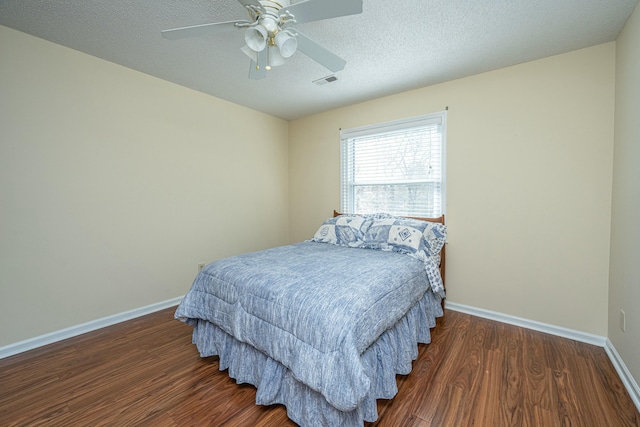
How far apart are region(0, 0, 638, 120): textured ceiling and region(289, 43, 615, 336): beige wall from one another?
0.73 feet

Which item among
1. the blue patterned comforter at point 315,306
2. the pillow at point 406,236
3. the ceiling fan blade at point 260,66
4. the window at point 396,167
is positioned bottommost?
the blue patterned comforter at point 315,306

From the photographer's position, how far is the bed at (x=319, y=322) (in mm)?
1286

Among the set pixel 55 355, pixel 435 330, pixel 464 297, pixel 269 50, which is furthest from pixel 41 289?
pixel 464 297

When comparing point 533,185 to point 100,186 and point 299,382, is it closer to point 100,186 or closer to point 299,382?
point 299,382

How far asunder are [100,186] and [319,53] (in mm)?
2239

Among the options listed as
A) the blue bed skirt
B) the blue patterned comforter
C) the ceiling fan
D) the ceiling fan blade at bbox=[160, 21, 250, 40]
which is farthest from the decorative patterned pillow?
the ceiling fan blade at bbox=[160, 21, 250, 40]

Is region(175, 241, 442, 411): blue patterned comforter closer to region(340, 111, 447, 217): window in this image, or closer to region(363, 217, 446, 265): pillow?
region(363, 217, 446, 265): pillow

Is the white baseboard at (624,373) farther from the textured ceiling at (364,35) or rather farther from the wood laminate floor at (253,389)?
the textured ceiling at (364,35)

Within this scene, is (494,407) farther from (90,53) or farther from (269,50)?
(90,53)

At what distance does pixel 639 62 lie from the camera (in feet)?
5.42

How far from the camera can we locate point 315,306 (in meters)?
1.39

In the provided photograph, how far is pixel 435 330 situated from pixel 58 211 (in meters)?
3.37

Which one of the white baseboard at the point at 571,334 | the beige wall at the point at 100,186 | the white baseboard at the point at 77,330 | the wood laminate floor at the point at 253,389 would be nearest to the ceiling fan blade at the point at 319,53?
the beige wall at the point at 100,186

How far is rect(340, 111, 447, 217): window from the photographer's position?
2955mm
